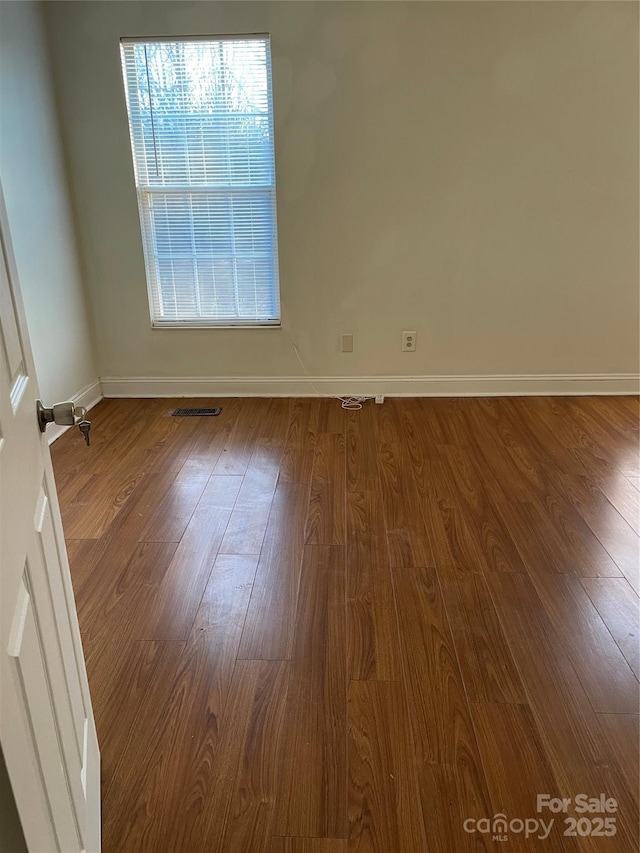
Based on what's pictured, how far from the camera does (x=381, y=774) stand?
133cm

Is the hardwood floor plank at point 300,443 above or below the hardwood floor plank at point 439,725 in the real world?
above

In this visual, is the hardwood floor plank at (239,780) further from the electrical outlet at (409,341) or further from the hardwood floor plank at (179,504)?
the electrical outlet at (409,341)

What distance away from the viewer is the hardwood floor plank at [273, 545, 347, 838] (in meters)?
1.25

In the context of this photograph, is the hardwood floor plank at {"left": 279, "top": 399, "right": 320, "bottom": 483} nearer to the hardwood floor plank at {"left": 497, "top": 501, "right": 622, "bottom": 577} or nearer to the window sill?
the window sill

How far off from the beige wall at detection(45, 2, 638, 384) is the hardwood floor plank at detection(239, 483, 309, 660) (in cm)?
152

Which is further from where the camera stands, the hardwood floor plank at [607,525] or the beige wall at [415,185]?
the beige wall at [415,185]

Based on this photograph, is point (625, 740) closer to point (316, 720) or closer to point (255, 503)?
point (316, 720)

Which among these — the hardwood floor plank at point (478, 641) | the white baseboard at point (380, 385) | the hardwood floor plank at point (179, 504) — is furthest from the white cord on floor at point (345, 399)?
the hardwood floor plank at point (478, 641)

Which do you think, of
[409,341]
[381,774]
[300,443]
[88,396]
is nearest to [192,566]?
[381,774]

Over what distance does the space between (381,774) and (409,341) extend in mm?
2780

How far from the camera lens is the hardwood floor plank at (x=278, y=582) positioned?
67.2 inches

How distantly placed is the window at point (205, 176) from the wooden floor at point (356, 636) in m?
1.10

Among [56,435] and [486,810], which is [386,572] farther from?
[56,435]

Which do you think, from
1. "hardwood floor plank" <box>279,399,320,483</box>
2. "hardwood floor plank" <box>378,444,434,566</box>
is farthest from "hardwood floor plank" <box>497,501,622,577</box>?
"hardwood floor plank" <box>279,399,320,483</box>
